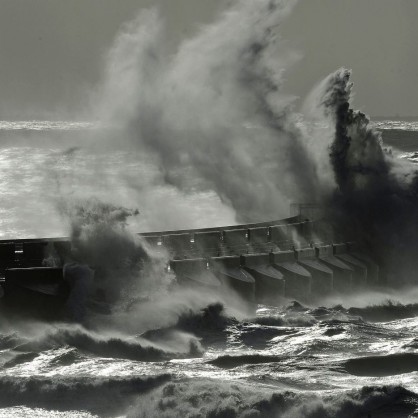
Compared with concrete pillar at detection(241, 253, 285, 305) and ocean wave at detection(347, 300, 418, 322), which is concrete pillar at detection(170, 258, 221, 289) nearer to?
concrete pillar at detection(241, 253, 285, 305)

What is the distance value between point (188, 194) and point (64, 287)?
127ft

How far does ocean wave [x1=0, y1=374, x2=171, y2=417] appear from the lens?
58.3ft

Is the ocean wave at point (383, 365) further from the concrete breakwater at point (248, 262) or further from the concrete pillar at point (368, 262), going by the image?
the concrete pillar at point (368, 262)

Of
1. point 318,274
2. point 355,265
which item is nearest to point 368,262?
point 355,265

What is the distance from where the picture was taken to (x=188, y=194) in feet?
205

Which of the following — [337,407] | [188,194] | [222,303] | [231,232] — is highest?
[188,194]

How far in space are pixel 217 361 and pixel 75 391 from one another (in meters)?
3.42

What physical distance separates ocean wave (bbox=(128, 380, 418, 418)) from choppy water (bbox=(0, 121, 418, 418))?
0.8 inches

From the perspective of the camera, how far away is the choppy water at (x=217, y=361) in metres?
Answer: 17.5

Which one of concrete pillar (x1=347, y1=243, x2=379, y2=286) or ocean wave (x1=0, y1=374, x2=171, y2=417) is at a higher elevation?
concrete pillar (x1=347, y1=243, x2=379, y2=286)

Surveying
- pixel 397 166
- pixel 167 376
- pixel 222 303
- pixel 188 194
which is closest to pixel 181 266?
pixel 222 303

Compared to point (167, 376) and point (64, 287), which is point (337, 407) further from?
point (64, 287)

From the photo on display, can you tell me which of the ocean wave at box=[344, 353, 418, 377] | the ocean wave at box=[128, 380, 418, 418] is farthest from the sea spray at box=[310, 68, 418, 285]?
the ocean wave at box=[128, 380, 418, 418]

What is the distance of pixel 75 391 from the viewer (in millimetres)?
18406
